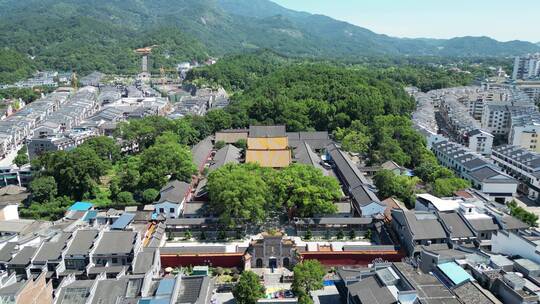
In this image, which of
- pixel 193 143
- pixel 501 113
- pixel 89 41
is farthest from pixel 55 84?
pixel 501 113

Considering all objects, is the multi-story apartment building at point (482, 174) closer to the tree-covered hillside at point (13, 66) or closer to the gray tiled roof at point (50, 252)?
the gray tiled roof at point (50, 252)

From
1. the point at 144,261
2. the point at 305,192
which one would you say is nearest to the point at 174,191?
the point at 144,261

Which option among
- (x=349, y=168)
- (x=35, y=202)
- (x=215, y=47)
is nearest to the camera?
(x=35, y=202)

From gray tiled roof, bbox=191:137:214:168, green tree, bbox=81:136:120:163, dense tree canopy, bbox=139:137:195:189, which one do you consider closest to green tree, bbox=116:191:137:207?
dense tree canopy, bbox=139:137:195:189

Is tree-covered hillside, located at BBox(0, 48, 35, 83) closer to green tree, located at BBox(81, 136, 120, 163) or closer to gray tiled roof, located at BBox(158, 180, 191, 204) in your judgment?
green tree, located at BBox(81, 136, 120, 163)

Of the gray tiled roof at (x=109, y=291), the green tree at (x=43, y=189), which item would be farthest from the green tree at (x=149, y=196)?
the gray tiled roof at (x=109, y=291)

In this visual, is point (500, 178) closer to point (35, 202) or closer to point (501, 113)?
point (501, 113)
